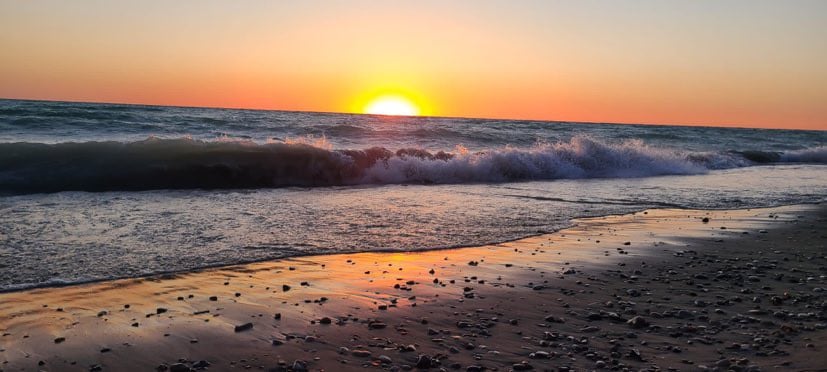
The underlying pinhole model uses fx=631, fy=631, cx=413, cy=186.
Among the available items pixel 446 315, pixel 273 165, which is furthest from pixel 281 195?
pixel 446 315

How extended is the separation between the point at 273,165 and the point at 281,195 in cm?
366

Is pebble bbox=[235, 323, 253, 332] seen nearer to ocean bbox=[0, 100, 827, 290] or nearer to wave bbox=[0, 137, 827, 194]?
ocean bbox=[0, 100, 827, 290]

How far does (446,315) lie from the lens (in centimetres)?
493

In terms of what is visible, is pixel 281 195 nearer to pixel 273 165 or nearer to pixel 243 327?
pixel 273 165

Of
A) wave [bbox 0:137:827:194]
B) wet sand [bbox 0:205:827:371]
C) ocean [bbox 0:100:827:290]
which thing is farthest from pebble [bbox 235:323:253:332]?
wave [bbox 0:137:827:194]

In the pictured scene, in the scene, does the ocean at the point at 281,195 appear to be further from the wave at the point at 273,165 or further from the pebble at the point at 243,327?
the pebble at the point at 243,327

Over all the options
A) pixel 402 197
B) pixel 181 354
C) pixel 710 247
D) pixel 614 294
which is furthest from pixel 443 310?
pixel 402 197

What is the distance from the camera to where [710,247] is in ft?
26.1

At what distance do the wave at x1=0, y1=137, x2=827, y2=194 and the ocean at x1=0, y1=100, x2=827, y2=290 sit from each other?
5 cm

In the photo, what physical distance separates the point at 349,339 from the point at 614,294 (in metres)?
2.56

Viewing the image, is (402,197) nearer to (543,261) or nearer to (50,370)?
(543,261)

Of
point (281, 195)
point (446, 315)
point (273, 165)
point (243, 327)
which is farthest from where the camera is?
point (273, 165)

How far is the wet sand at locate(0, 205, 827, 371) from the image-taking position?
3959mm

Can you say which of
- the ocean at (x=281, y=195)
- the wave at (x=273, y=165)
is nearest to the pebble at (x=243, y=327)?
the ocean at (x=281, y=195)
